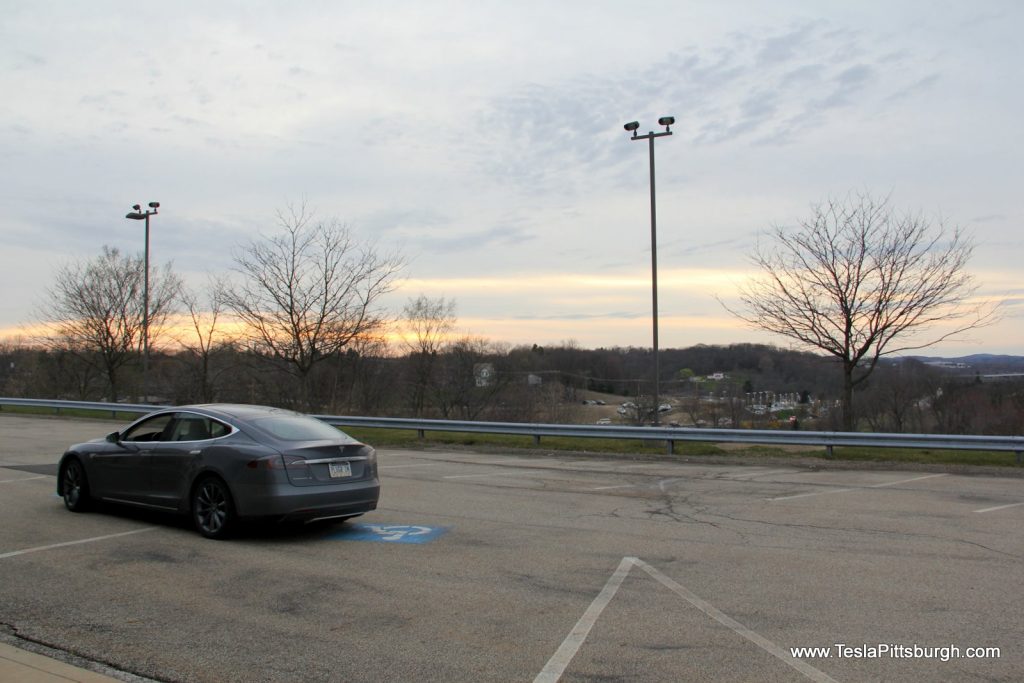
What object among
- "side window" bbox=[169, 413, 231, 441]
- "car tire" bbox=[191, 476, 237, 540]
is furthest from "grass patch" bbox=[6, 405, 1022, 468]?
"car tire" bbox=[191, 476, 237, 540]

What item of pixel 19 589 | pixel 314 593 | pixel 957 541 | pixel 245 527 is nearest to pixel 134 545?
pixel 245 527

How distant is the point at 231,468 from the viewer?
8.27 metres

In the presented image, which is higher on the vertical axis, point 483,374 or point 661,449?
point 483,374

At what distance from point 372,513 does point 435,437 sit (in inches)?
511

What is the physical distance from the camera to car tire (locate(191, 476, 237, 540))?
8.26m

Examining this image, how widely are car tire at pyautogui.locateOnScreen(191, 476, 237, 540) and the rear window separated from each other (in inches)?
29.6

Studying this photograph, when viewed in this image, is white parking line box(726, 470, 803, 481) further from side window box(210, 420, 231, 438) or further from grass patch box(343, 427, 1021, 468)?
side window box(210, 420, 231, 438)

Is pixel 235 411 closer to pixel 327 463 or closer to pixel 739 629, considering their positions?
pixel 327 463

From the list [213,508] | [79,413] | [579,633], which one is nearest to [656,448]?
[213,508]

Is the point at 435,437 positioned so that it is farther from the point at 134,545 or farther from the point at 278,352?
the point at 134,545

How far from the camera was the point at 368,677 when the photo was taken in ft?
15.1

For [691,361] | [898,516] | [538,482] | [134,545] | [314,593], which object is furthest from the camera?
[691,361]

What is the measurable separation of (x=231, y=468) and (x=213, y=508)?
0.54 m

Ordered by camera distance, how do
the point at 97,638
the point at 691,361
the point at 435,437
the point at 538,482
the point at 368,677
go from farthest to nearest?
the point at 691,361
the point at 435,437
the point at 538,482
the point at 97,638
the point at 368,677
